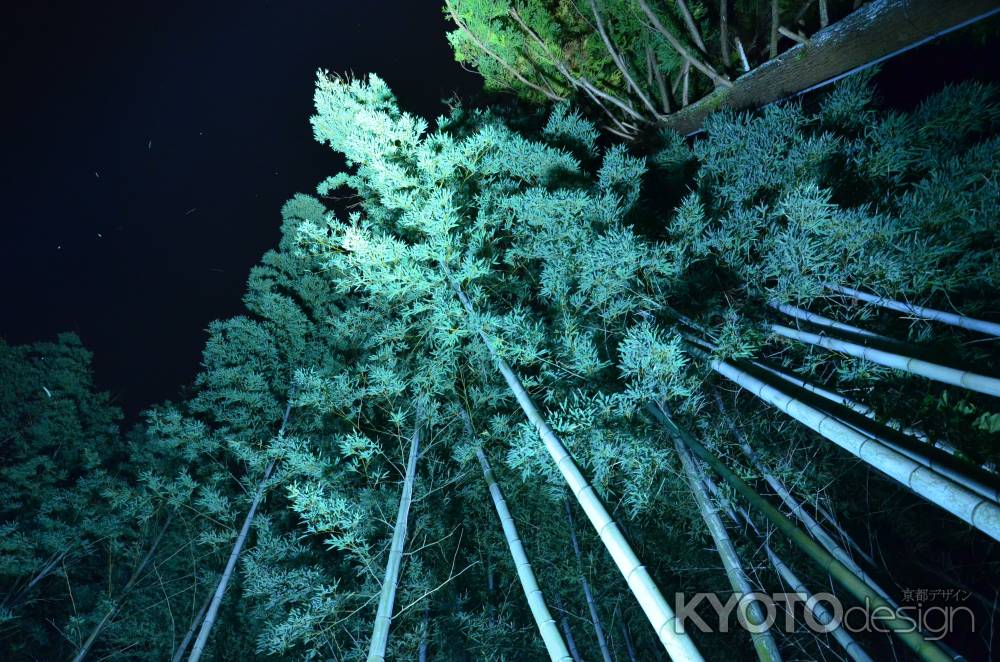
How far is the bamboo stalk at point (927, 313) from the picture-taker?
2.54m

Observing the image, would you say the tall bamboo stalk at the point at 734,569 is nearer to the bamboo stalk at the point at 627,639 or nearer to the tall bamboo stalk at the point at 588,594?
the tall bamboo stalk at the point at 588,594

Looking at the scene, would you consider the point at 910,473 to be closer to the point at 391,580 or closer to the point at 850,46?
the point at 391,580

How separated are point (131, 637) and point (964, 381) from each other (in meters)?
10.1

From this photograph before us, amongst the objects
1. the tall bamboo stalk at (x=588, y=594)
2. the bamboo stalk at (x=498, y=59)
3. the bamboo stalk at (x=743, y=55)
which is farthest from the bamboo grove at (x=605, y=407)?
the bamboo stalk at (x=498, y=59)

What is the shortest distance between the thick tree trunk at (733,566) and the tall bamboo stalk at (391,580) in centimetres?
219

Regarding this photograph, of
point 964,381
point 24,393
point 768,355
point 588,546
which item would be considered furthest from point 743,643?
point 24,393

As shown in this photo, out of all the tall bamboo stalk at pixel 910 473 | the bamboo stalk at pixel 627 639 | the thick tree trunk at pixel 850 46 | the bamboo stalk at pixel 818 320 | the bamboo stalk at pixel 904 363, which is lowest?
the bamboo stalk at pixel 627 639

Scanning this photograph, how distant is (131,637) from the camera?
5.90m

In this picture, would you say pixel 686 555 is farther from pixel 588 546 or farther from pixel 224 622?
pixel 224 622

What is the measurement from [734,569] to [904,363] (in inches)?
64.8

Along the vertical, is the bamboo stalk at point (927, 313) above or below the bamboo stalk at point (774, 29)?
below

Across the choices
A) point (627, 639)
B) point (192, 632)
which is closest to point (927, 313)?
point (627, 639)

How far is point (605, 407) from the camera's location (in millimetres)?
3209

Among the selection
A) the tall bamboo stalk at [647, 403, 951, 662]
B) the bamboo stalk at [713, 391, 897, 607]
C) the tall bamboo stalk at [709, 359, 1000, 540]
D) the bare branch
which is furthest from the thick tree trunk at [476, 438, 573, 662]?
the bare branch
